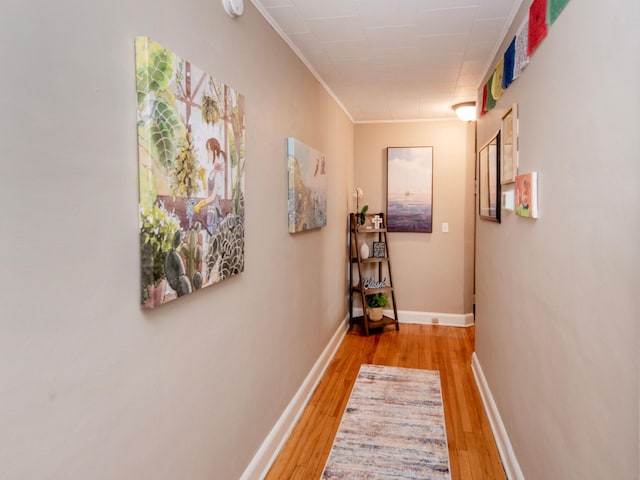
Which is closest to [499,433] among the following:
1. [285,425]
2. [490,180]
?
[285,425]

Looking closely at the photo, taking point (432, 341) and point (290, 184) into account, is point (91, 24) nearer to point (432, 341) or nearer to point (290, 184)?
point (290, 184)

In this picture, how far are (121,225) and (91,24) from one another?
0.48 meters

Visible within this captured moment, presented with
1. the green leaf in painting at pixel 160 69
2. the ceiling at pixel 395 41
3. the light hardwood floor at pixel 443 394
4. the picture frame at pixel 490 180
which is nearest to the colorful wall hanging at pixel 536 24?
the ceiling at pixel 395 41

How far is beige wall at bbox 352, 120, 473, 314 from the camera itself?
4.72m

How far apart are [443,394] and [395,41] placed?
7.90 feet

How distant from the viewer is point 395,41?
250 cm

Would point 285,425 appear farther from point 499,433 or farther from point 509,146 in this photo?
point 509,146

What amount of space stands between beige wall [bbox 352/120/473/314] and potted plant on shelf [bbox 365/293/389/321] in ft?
1.36

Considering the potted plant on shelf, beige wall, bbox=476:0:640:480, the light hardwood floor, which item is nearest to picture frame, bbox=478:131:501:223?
beige wall, bbox=476:0:640:480

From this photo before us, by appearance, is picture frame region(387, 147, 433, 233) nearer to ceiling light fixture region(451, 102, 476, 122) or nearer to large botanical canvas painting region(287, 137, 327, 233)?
ceiling light fixture region(451, 102, 476, 122)

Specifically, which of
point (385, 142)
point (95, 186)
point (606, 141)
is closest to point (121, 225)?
point (95, 186)

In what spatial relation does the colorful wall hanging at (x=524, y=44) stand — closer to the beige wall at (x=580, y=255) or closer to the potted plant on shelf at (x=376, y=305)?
the beige wall at (x=580, y=255)

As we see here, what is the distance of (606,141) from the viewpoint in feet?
3.56

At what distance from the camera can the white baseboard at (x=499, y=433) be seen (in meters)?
2.06
